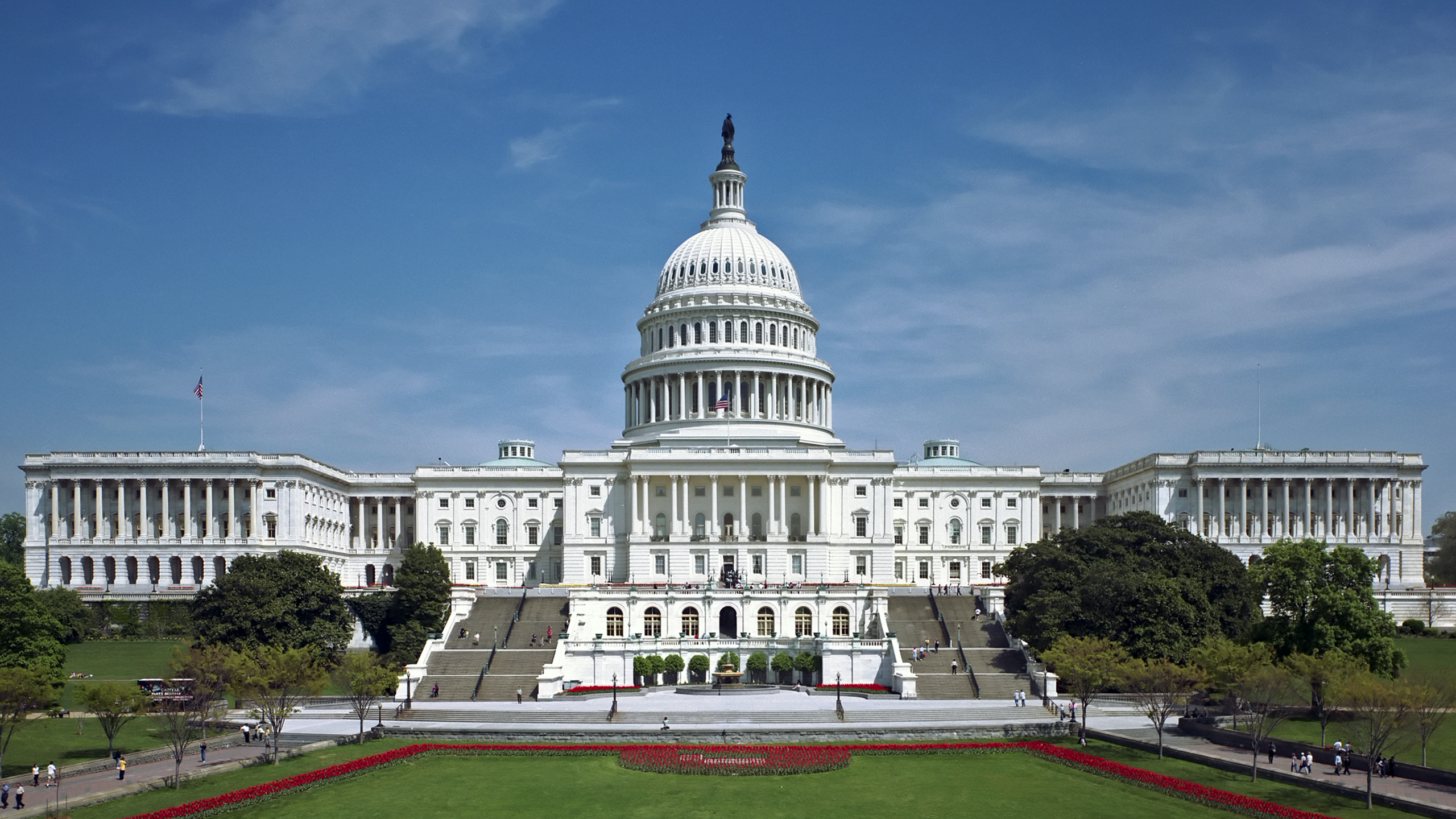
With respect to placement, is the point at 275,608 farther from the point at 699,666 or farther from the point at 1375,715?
the point at 1375,715

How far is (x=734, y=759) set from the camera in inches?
2199

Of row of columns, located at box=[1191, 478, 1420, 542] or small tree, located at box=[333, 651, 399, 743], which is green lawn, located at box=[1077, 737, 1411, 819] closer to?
small tree, located at box=[333, 651, 399, 743]

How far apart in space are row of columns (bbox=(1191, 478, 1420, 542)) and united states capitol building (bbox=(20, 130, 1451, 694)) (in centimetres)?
20

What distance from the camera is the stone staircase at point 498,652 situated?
78000 millimetres

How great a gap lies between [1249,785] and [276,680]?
140ft

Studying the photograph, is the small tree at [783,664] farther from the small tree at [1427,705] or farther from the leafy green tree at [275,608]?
the small tree at [1427,705]

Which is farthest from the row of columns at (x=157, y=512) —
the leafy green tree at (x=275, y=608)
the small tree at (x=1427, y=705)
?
the small tree at (x=1427, y=705)

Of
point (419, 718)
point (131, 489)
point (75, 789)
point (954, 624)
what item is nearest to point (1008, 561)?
point (954, 624)

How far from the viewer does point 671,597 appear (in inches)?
3679

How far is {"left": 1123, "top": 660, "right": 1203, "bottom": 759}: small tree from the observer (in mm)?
58312

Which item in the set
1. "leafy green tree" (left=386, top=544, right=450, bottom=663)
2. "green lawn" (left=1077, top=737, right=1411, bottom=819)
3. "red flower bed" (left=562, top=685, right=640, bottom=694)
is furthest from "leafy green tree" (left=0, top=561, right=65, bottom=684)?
"green lawn" (left=1077, top=737, right=1411, bottom=819)

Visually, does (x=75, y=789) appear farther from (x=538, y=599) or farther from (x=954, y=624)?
(x=954, y=624)

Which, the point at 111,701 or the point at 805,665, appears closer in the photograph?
the point at 111,701

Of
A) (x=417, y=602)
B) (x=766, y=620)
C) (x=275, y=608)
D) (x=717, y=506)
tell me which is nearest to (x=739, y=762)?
(x=766, y=620)
